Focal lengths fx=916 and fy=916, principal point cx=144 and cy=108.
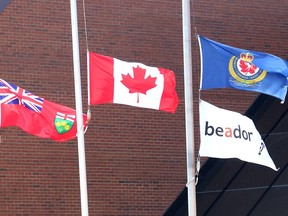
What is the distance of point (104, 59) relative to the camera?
596 inches

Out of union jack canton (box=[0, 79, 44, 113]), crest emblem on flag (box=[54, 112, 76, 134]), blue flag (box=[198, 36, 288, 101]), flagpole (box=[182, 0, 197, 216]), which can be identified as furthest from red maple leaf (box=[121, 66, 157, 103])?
union jack canton (box=[0, 79, 44, 113])

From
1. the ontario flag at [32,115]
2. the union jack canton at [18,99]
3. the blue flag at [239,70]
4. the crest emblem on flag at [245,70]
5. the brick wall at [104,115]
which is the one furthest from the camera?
the brick wall at [104,115]

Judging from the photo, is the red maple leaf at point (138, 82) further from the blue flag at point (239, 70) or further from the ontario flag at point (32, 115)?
the ontario flag at point (32, 115)

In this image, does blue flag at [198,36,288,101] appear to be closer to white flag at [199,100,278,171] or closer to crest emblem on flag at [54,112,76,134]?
white flag at [199,100,278,171]

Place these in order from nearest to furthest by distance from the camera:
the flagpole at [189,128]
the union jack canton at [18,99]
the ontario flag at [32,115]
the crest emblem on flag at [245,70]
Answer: the flagpole at [189,128]
the crest emblem on flag at [245,70]
the ontario flag at [32,115]
the union jack canton at [18,99]

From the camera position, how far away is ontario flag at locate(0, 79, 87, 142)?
1503 centimetres

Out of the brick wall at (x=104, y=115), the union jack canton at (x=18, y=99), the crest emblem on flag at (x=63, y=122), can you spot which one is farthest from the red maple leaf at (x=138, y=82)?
the brick wall at (x=104, y=115)

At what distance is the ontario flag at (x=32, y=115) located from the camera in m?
15.0

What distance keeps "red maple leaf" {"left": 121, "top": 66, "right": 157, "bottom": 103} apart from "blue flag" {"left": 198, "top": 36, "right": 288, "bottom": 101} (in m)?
0.91

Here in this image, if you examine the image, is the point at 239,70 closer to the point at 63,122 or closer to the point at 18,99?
the point at 63,122

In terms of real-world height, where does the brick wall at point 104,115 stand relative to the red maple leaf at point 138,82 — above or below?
above

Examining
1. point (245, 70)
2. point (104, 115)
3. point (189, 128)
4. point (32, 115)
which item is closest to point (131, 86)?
point (189, 128)

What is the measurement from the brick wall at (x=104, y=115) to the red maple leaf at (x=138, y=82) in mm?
4821

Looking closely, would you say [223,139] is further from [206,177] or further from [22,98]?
[206,177]
